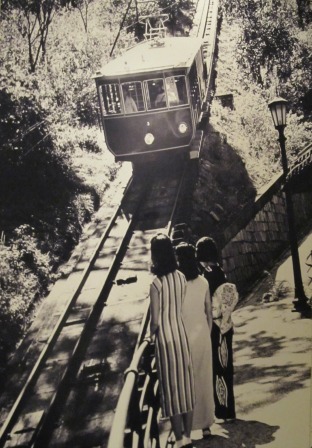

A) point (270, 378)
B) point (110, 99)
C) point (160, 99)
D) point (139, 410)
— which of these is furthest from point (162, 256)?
point (110, 99)

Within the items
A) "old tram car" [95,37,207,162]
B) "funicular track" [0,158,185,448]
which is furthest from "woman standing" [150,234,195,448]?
"old tram car" [95,37,207,162]

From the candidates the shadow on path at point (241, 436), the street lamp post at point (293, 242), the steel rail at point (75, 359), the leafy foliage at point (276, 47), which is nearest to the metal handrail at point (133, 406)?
the shadow on path at point (241, 436)

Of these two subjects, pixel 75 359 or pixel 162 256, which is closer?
pixel 162 256

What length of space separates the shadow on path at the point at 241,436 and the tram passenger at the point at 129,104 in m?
6.02

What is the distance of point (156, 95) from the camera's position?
808 cm

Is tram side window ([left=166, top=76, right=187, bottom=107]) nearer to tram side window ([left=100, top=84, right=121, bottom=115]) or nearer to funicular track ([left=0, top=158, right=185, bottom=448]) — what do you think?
tram side window ([left=100, top=84, right=121, bottom=115])

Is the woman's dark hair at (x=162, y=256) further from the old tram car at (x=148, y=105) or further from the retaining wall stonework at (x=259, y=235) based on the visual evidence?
the old tram car at (x=148, y=105)

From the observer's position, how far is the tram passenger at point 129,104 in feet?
26.7

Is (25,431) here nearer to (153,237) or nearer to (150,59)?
(153,237)

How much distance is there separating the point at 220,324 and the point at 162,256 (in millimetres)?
724

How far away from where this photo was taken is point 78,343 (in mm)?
5496

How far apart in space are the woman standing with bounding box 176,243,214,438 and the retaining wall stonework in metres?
2.38

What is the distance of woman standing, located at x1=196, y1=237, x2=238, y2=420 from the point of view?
327cm

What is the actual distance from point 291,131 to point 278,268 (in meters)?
1.65
